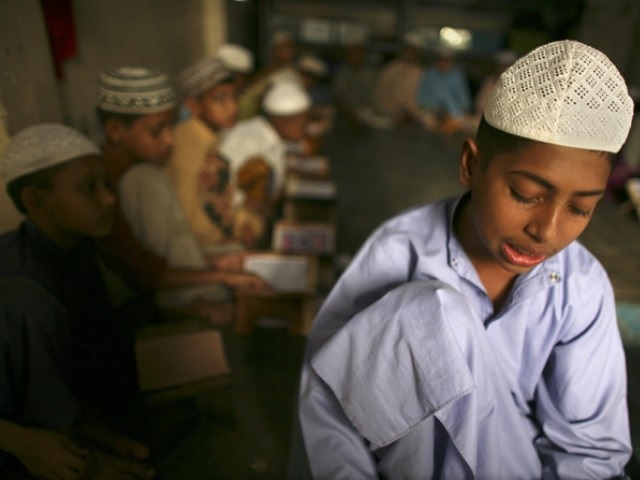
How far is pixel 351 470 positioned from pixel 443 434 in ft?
0.83

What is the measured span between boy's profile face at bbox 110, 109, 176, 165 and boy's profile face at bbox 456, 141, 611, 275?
1.16m

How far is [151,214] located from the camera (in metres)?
1.94

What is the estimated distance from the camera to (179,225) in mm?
2215

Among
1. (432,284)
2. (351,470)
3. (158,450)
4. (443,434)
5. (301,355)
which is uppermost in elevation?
(432,284)

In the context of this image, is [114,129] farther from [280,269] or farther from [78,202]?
[280,269]

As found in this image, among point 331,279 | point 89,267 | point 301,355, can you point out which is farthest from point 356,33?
point 89,267

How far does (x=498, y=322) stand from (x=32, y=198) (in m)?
1.25

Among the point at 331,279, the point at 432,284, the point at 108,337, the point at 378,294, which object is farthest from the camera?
the point at 331,279

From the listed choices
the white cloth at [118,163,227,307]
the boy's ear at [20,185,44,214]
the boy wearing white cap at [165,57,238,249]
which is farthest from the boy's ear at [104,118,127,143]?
the boy wearing white cap at [165,57,238,249]

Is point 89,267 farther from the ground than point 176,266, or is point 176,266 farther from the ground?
point 89,267

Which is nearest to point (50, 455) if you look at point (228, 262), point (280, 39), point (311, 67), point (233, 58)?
point (228, 262)

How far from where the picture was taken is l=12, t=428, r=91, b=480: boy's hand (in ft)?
3.27

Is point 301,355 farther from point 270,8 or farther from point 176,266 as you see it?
point 270,8

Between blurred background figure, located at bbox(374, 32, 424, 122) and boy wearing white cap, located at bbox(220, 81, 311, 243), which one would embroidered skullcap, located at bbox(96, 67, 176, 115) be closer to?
boy wearing white cap, located at bbox(220, 81, 311, 243)
